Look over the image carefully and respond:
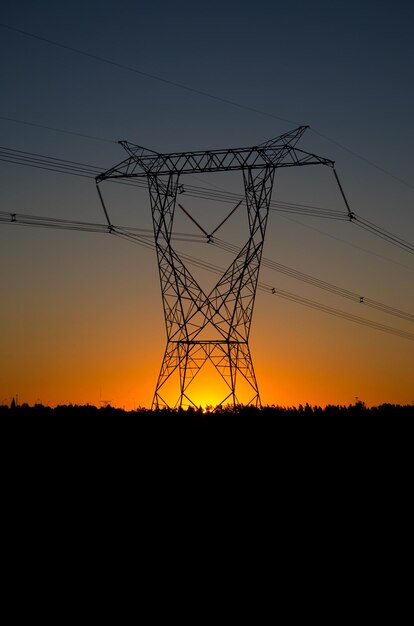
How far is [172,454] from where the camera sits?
1570 centimetres

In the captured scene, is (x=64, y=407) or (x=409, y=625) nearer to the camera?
(x=409, y=625)

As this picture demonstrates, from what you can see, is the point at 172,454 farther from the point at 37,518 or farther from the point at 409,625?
the point at 409,625

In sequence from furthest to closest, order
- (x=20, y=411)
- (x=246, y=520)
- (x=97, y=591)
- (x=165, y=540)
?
(x=20, y=411)
(x=246, y=520)
(x=165, y=540)
(x=97, y=591)

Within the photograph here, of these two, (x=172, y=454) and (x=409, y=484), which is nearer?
(x=172, y=454)

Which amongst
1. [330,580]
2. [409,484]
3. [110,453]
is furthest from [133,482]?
[409,484]

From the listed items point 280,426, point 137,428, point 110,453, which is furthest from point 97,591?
point 280,426

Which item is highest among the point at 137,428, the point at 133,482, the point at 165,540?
the point at 137,428

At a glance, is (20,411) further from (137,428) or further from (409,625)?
(409,625)

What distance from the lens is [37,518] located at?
13.8 meters

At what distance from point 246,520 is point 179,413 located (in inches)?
130

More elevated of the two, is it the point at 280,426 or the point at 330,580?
the point at 280,426

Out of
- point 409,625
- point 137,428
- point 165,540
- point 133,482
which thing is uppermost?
point 137,428

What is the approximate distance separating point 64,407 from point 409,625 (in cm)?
814

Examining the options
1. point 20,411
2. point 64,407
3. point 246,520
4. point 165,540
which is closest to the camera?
point 165,540
